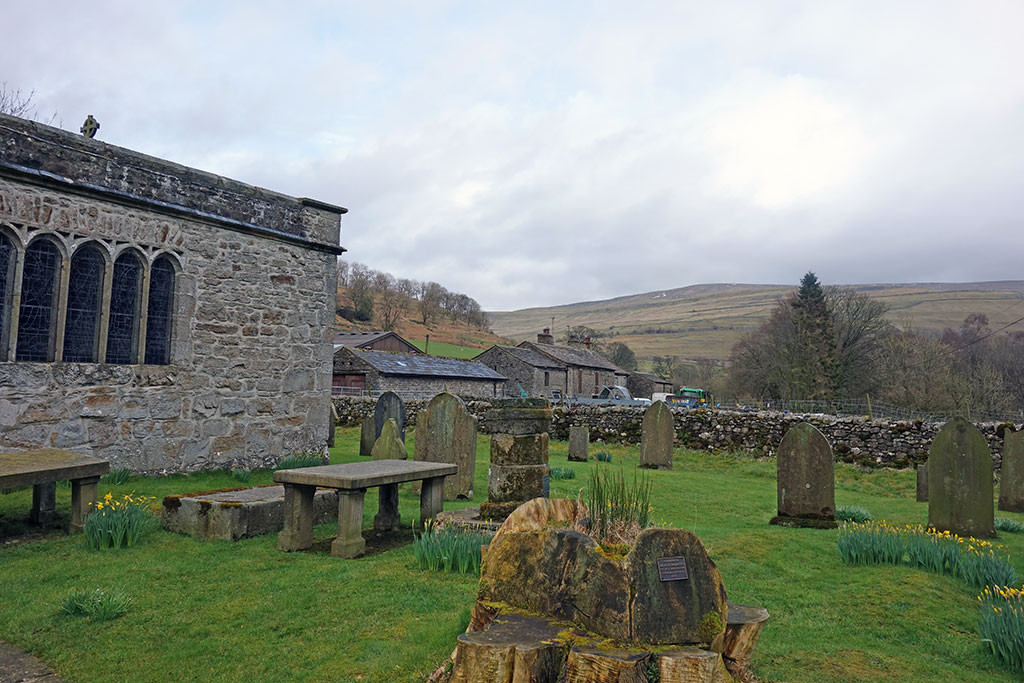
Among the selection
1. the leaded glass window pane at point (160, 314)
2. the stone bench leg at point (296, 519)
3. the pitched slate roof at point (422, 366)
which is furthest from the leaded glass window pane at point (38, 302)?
the pitched slate roof at point (422, 366)

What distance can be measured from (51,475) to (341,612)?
3592mm

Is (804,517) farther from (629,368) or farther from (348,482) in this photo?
(629,368)

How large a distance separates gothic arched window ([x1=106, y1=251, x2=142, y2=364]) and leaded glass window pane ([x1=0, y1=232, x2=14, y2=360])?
1281 mm

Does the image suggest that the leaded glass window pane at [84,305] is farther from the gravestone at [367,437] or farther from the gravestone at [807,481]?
the gravestone at [807,481]

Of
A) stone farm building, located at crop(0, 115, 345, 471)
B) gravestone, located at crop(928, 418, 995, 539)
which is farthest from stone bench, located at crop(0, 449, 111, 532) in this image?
gravestone, located at crop(928, 418, 995, 539)

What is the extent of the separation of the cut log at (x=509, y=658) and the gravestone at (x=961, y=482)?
7.26 metres

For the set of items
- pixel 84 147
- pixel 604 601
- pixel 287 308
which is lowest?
pixel 604 601

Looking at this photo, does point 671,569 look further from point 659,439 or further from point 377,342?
point 377,342

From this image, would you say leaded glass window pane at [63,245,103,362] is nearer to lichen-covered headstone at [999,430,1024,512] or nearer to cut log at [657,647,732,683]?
cut log at [657,647,732,683]

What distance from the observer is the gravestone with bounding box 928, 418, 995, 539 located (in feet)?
26.0

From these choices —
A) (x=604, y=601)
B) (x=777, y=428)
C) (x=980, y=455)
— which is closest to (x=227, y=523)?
(x=604, y=601)

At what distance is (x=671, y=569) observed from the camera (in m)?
2.99

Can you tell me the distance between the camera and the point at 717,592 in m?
3.02

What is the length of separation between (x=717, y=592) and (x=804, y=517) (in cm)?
644
